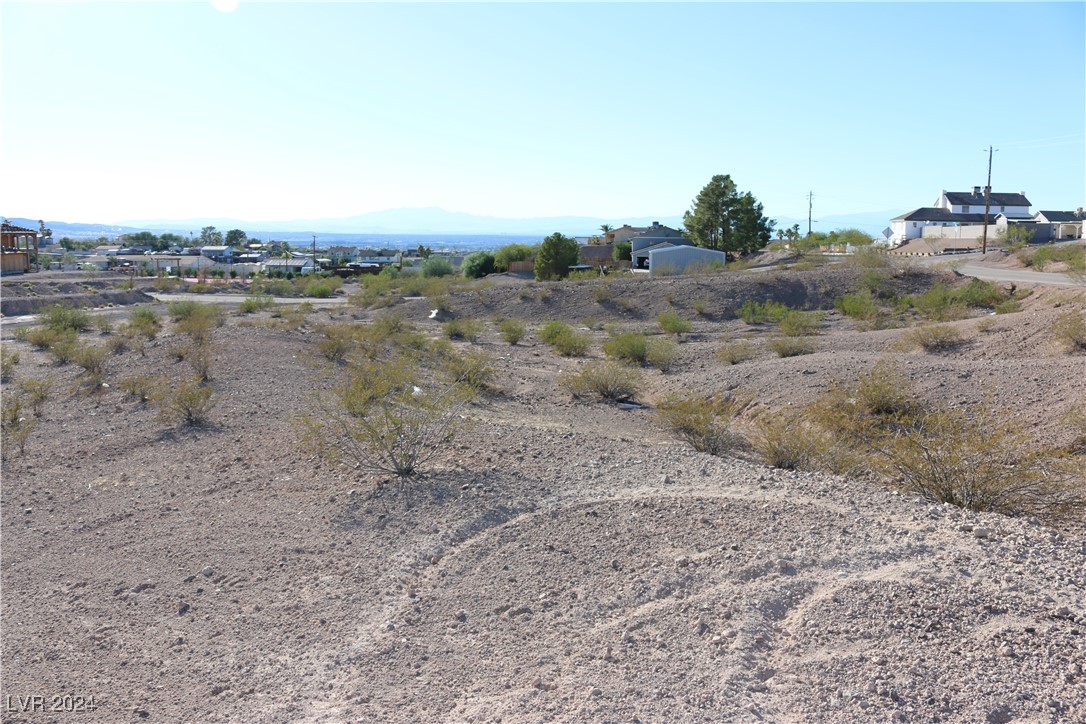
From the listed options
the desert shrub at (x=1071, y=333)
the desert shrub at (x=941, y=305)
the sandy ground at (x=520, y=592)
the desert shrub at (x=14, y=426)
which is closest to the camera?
the sandy ground at (x=520, y=592)

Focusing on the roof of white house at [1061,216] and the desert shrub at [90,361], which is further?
the roof of white house at [1061,216]

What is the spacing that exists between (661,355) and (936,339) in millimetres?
7298

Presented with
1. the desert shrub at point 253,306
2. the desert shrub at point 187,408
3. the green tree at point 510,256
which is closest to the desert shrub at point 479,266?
the green tree at point 510,256

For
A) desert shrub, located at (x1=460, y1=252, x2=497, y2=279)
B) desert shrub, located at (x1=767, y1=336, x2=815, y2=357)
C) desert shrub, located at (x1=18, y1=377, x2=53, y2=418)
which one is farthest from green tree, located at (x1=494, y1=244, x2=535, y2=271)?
desert shrub, located at (x1=18, y1=377, x2=53, y2=418)

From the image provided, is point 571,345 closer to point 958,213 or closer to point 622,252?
point 622,252

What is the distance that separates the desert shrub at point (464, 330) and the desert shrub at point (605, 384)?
13935mm

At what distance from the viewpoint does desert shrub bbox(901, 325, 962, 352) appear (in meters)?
23.0

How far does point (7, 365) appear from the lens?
21281 mm

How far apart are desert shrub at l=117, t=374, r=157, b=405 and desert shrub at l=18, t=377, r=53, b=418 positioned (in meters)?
1.31

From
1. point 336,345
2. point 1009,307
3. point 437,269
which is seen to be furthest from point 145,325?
point 437,269

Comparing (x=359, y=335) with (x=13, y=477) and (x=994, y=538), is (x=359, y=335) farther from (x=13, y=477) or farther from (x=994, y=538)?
(x=994, y=538)

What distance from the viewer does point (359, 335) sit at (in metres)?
25.7

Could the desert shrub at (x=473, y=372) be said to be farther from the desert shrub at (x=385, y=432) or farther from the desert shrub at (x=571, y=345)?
the desert shrub at (x=571, y=345)

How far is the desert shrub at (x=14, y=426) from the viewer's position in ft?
41.8
